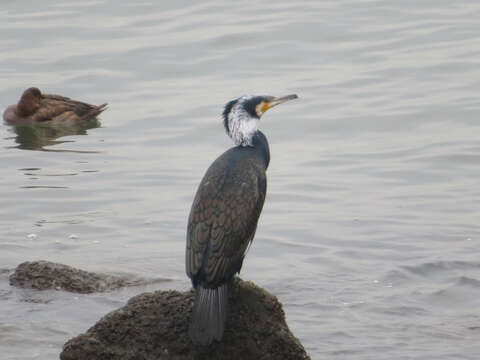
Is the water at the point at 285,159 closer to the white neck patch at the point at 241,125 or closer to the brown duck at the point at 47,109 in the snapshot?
the brown duck at the point at 47,109

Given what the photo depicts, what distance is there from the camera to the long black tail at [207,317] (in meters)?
5.61

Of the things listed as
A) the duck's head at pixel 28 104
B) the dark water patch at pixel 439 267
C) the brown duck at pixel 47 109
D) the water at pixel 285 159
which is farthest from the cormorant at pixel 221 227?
the duck's head at pixel 28 104

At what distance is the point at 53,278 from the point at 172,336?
2022 mm

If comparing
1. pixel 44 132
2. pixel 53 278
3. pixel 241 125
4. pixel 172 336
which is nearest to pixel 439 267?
pixel 241 125

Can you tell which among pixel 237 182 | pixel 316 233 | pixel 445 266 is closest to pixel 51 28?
pixel 316 233

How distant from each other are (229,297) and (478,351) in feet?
6.01

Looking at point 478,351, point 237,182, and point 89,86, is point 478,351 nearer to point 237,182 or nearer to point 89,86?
point 237,182

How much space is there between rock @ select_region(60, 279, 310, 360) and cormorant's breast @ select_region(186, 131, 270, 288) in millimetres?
205

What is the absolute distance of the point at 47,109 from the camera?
1436 centimetres

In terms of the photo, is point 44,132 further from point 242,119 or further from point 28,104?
point 242,119

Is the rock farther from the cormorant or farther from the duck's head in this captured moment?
the duck's head

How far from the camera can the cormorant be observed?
5.65 meters

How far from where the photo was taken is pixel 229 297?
5.88 meters

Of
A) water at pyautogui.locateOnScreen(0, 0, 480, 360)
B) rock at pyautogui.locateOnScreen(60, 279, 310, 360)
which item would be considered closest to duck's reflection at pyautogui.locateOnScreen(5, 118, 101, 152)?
water at pyautogui.locateOnScreen(0, 0, 480, 360)
